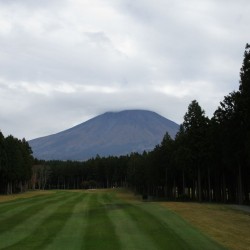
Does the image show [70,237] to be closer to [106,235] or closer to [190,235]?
[106,235]

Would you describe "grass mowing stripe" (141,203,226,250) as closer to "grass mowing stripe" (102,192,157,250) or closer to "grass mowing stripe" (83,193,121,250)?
"grass mowing stripe" (102,192,157,250)

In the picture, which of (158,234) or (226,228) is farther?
(226,228)

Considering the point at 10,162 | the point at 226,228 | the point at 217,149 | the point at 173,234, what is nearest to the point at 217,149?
the point at 217,149

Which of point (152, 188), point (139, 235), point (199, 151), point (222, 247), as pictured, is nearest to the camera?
point (222, 247)

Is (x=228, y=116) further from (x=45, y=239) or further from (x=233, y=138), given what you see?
(x=45, y=239)

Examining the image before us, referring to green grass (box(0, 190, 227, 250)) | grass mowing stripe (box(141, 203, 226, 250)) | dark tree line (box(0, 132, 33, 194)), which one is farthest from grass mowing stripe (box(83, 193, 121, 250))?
dark tree line (box(0, 132, 33, 194))

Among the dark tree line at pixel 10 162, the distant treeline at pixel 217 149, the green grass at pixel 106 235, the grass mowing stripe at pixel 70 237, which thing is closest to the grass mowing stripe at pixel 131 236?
the green grass at pixel 106 235

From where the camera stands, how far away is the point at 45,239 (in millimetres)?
19984

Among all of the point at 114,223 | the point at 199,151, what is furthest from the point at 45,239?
the point at 199,151

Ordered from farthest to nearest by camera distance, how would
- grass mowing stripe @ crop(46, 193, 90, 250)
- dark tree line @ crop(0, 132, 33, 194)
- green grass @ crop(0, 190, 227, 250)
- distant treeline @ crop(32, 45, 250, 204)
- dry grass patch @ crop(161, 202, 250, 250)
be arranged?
dark tree line @ crop(0, 132, 33, 194)
distant treeline @ crop(32, 45, 250, 204)
dry grass patch @ crop(161, 202, 250, 250)
green grass @ crop(0, 190, 227, 250)
grass mowing stripe @ crop(46, 193, 90, 250)

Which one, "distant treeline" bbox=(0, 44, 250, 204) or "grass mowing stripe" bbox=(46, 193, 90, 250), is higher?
"distant treeline" bbox=(0, 44, 250, 204)

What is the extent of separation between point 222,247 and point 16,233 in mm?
10362

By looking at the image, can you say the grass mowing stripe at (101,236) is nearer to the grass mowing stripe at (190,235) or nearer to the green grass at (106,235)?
the green grass at (106,235)

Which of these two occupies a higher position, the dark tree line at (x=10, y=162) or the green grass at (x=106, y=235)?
the dark tree line at (x=10, y=162)
